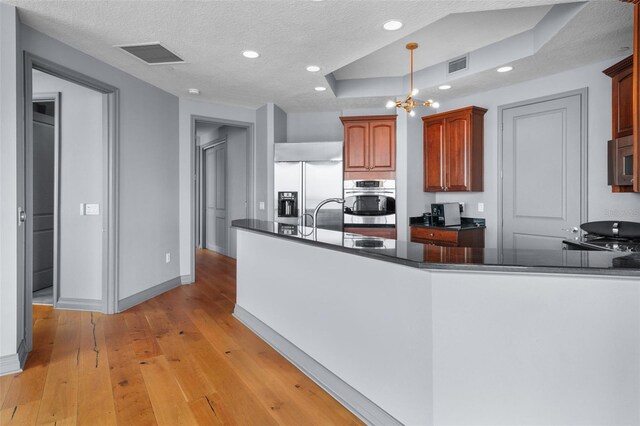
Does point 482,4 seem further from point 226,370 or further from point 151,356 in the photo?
point 151,356

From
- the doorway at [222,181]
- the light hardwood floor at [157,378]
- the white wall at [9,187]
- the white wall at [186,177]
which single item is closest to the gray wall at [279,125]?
the doorway at [222,181]

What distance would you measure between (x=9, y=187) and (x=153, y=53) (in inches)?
66.2

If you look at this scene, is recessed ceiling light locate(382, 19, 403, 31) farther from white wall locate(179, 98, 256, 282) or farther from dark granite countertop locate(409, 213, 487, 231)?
white wall locate(179, 98, 256, 282)

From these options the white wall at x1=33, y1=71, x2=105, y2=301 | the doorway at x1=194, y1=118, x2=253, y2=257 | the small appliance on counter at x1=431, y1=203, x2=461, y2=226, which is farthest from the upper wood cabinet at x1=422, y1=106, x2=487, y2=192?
the white wall at x1=33, y1=71, x2=105, y2=301

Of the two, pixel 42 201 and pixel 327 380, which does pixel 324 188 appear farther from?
pixel 42 201

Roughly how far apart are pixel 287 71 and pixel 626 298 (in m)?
3.50

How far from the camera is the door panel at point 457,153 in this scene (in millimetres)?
4590

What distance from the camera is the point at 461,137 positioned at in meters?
4.63

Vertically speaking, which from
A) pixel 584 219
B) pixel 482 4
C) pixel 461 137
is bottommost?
pixel 584 219

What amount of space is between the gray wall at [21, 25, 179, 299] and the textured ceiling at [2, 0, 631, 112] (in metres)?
0.21

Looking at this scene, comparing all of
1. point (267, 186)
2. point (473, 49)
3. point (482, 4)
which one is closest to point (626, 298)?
point (482, 4)

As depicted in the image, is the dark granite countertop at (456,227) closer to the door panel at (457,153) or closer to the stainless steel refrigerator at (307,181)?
the door panel at (457,153)

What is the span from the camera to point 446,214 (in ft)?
15.4

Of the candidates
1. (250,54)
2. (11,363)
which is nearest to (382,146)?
(250,54)
